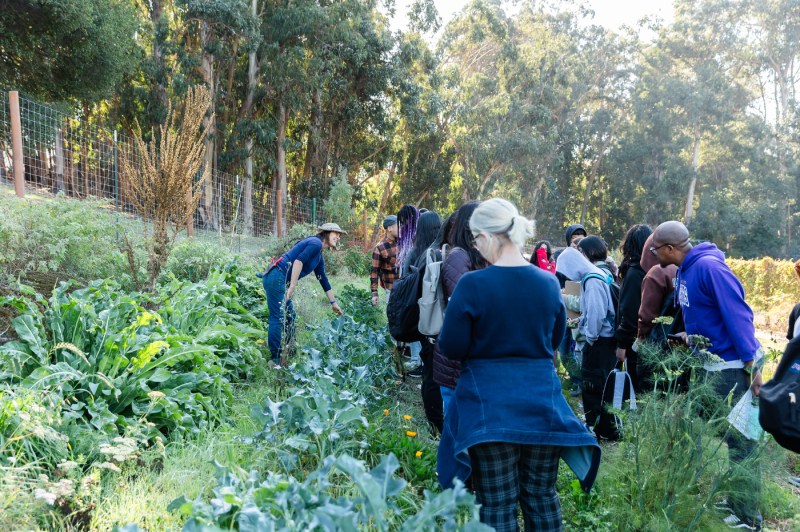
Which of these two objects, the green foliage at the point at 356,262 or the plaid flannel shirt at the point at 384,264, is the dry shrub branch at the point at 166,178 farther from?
the green foliage at the point at 356,262

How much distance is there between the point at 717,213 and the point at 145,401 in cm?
3994

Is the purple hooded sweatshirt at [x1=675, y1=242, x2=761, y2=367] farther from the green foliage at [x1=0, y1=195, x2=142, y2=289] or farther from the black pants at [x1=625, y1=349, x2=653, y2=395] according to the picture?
the green foliage at [x1=0, y1=195, x2=142, y2=289]

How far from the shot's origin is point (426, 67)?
2803 centimetres

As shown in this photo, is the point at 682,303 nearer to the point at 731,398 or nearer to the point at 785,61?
the point at 731,398

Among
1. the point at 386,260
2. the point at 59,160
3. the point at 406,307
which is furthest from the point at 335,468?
the point at 59,160

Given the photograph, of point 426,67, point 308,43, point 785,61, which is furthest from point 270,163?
point 785,61

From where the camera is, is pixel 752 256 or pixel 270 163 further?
pixel 752 256

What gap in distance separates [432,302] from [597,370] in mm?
1966

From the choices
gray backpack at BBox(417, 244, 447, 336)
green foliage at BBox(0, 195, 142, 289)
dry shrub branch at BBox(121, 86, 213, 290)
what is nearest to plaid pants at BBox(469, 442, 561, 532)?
gray backpack at BBox(417, 244, 447, 336)

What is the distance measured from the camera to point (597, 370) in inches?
188

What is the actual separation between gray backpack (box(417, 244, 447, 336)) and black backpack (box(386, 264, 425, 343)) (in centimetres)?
12

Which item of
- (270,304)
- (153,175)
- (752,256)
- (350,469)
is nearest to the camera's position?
(350,469)

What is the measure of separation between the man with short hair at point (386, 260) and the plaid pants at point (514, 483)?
16.3 ft

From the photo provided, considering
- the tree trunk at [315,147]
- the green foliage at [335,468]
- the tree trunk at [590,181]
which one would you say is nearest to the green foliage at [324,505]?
the green foliage at [335,468]
